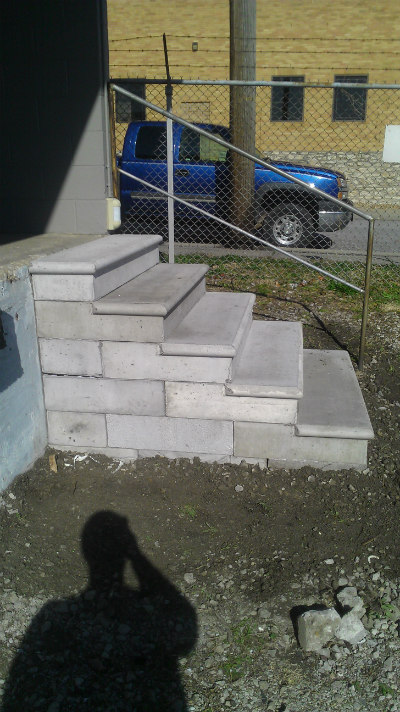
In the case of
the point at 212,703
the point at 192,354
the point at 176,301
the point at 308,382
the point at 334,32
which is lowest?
the point at 212,703

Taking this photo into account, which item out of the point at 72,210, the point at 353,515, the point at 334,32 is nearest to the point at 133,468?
the point at 353,515

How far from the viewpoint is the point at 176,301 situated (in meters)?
3.51

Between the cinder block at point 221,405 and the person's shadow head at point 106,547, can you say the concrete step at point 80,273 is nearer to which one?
the cinder block at point 221,405

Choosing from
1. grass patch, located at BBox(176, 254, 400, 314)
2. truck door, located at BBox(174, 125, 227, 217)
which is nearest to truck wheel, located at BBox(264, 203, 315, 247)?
grass patch, located at BBox(176, 254, 400, 314)

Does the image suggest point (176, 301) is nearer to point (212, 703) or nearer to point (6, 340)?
point (6, 340)

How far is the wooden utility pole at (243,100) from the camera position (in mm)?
8195

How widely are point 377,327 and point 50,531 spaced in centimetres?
395

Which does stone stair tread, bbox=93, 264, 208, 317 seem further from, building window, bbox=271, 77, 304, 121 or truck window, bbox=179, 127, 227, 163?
building window, bbox=271, 77, 304, 121

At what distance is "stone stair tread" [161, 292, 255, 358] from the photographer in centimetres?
331

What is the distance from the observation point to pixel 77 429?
11.9 ft

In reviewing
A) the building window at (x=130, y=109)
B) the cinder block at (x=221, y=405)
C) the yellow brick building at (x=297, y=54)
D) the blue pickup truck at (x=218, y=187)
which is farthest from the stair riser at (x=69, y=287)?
the yellow brick building at (x=297, y=54)

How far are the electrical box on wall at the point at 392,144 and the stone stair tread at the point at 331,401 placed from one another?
2.42m

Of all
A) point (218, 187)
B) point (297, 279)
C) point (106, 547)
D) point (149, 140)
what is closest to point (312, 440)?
point (106, 547)

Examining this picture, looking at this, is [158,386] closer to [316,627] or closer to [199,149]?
[316,627]
